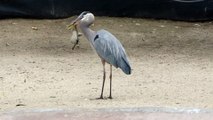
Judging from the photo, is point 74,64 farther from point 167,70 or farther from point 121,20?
point 121,20

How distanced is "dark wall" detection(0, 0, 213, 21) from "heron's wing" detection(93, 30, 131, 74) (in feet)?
15.1

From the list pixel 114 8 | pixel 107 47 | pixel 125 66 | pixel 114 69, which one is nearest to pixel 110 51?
pixel 107 47

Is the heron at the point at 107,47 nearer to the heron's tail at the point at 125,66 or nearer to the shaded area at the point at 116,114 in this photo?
the heron's tail at the point at 125,66

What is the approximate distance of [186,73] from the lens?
8.45 meters

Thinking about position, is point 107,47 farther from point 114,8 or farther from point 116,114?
point 114,8

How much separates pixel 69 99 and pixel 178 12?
531 centimetres

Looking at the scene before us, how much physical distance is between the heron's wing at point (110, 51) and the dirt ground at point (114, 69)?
1.22ft

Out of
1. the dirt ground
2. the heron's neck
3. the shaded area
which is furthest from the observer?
the heron's neck

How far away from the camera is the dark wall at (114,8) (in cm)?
1164

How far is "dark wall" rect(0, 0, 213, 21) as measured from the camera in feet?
38.2

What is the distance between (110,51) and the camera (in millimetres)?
6980

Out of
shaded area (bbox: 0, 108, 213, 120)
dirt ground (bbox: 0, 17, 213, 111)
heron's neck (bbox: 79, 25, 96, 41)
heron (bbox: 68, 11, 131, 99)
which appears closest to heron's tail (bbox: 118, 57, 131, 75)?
heron (bbox: 68, 11, 131, 99)

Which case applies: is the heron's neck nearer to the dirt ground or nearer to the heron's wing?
the heron's wing

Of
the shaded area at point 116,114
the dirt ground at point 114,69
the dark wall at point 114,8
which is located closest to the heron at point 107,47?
the dirt ground at point 114,69
